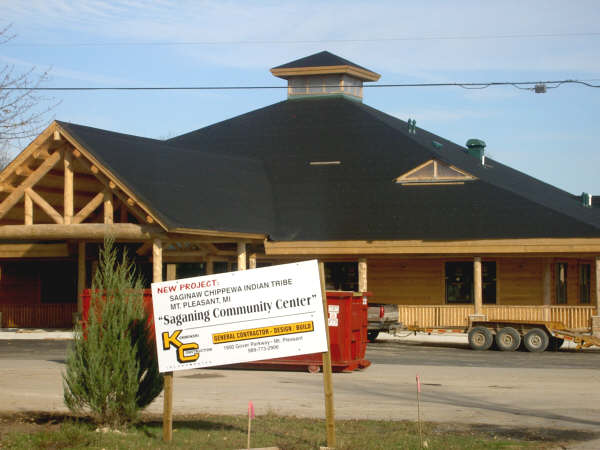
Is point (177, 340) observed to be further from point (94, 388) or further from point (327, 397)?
point (327, 397)

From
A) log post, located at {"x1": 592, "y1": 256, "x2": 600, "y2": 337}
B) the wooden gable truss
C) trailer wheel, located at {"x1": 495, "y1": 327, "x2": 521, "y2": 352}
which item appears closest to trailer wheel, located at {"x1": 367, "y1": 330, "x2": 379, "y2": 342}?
trailer wheel, located at {"x1": 495, "y1": 327, "x2": 521, "y2": 352}

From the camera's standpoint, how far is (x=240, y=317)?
1142 cm

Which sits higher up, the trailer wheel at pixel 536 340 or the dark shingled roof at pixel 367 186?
the dark shingled roof at pixel 367 186

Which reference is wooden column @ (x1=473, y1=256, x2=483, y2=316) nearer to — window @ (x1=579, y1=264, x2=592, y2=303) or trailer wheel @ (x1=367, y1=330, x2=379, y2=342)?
trailer wheel @ (x1=367, y1=330, x2=379, y2=342)

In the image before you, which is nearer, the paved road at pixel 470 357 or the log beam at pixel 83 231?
the paved road at pixel 470 357

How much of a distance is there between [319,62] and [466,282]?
44.0 ft

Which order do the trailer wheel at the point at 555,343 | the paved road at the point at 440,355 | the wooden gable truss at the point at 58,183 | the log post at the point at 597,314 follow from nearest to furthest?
1. the paved road at the point at 440,355
2. the trailer wheel at the point at 555,343
3. the wooden gable truss at the point at 58,183
4. the log post at the point at 597,314

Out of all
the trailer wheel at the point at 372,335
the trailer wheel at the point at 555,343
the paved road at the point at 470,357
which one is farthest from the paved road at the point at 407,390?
the trailer wheel at the point at 372,335

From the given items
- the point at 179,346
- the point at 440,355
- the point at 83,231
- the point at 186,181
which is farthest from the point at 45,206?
the point at 179,346

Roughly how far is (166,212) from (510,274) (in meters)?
13.4

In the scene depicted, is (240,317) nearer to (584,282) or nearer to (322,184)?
(322,184)

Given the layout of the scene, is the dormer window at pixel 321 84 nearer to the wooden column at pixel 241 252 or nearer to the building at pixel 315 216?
the building at pixel 315 216

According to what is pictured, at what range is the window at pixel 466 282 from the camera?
3384 centimetres

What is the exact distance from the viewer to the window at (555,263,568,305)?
34.3 meters
